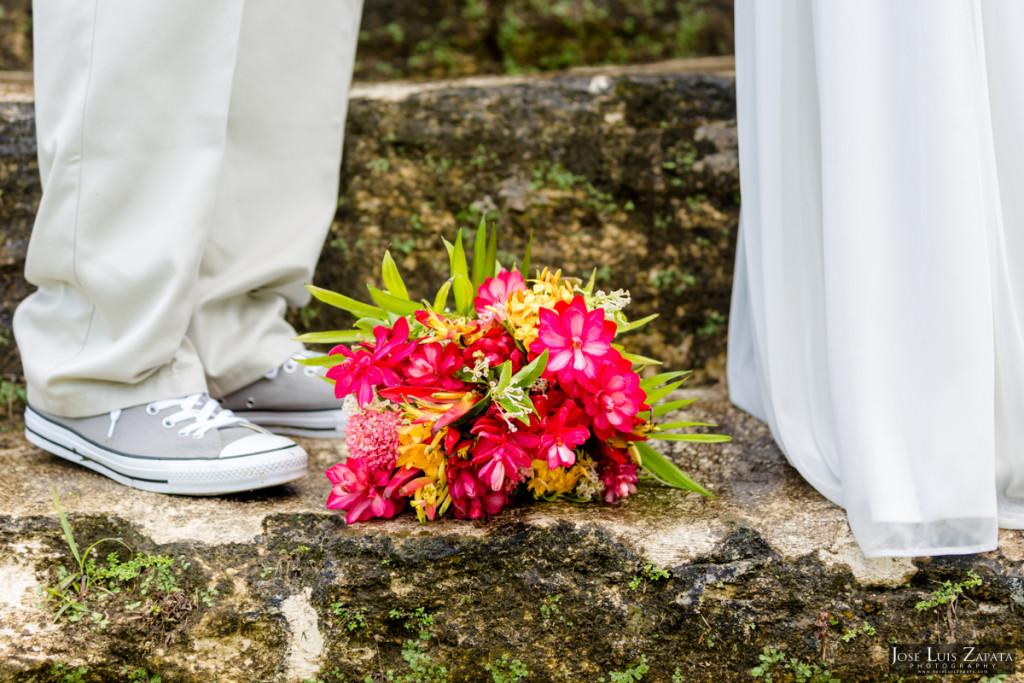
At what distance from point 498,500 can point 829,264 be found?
2.02 ft

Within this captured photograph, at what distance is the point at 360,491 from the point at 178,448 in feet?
1.15

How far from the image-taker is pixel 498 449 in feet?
3.56

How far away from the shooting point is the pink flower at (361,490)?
120 centimetres

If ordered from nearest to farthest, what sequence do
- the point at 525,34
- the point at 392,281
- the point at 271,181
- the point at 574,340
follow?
the point at 574,340 < the point at 392,281 < the point at 271,181 < the point at 525,34

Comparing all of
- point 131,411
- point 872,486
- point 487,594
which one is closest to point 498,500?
point 487,594

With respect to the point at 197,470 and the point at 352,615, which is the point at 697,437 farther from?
the point at 197,470

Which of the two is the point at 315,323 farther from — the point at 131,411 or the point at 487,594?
the point at 487,594

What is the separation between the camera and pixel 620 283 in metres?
1.96

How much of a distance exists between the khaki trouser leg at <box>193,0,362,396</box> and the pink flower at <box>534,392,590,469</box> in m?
0.72

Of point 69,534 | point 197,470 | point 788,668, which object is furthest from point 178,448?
point 788,668

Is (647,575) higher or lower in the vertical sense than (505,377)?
lower

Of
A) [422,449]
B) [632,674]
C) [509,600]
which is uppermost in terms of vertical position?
[422,449]

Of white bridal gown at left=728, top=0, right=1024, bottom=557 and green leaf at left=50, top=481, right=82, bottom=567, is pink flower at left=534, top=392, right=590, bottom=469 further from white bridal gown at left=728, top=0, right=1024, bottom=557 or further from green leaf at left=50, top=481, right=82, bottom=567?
green leaf at left=50, top=481, right=82, bottom=567

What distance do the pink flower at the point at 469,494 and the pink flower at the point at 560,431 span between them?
0.39 feet
